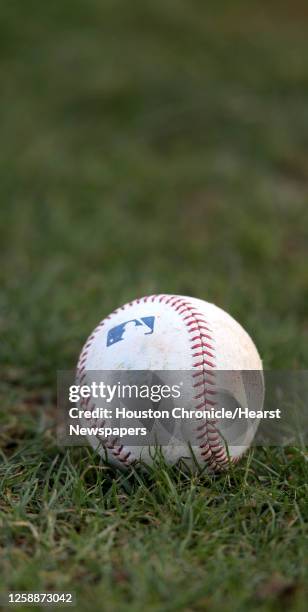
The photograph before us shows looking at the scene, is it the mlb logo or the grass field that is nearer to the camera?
the grass field

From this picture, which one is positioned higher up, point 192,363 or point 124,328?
point 124,328

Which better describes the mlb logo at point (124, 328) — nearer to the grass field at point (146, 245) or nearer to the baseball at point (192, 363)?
the baseball at point (192, 363)

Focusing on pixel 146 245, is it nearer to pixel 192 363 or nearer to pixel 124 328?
pixel 124 328

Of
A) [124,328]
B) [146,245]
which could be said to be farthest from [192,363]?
[146,245]

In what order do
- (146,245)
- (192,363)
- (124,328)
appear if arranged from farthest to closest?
(146,245)
(124,328)
(192,363)

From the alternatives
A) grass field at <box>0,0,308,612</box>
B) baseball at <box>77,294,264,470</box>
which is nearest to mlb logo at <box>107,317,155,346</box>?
baseball at <box>77,294,264,470</box>

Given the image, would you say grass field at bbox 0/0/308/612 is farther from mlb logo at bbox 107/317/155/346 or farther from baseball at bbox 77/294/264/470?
mlb logo at bbox 107/317/155/346
